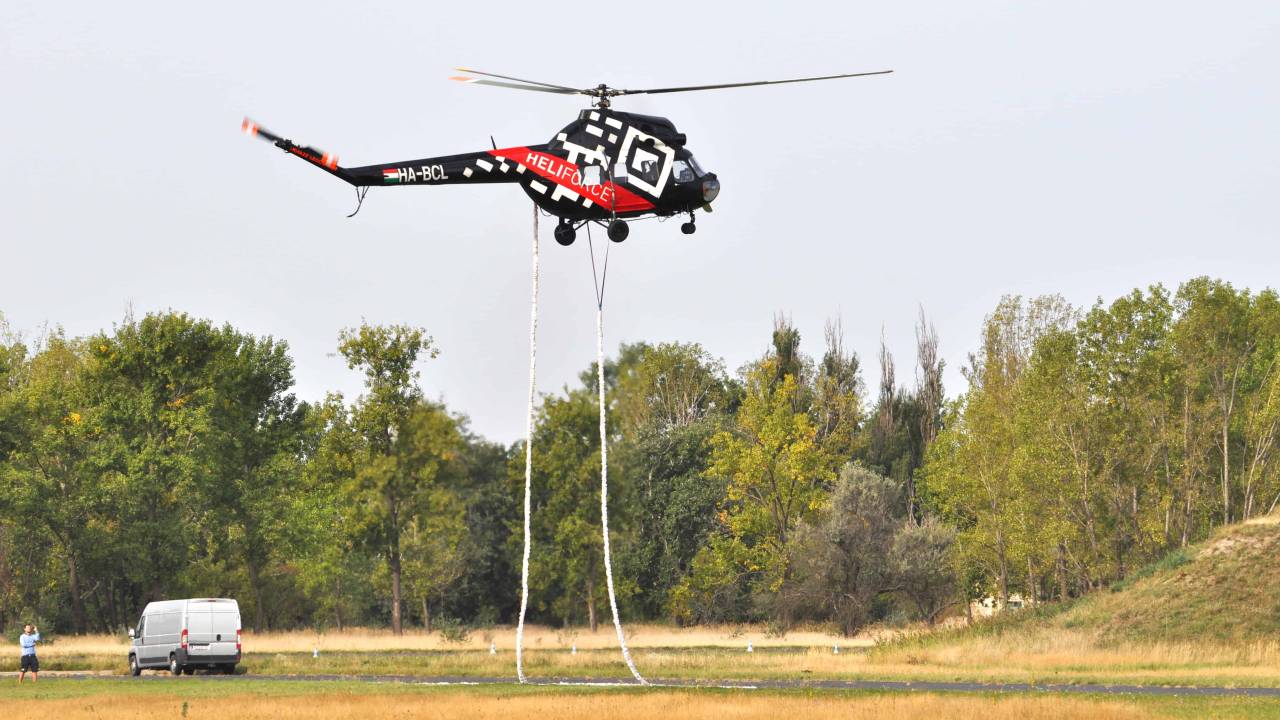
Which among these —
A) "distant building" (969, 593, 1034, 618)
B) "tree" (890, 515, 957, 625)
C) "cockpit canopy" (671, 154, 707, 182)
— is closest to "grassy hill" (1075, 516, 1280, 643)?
"tree" (890, 515, 957, 625)

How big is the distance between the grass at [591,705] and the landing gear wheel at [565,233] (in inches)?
376

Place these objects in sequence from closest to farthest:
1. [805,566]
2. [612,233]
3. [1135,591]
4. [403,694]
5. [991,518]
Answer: [612,233] < [403,694] < [1135,591] < [991,518] < [805,566]

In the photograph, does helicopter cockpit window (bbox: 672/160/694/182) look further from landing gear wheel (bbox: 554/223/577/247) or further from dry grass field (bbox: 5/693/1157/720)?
dry grass field (bbox: 5/693/1157/720)

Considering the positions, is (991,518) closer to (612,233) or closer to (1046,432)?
(1046,432)

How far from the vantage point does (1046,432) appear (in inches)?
2479

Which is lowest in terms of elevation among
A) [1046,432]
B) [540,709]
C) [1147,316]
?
[540,709]

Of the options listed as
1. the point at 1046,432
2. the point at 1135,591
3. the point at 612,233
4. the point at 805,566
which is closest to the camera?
the point at 612,233

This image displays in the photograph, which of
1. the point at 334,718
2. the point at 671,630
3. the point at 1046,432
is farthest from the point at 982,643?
the point at 671,630

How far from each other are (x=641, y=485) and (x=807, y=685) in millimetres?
55611

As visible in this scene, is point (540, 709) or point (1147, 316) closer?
point (540, 709)

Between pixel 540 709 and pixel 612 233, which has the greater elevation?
pixel 612 233

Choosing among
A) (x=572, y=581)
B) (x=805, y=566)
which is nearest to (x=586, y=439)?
(x=572, y=581)

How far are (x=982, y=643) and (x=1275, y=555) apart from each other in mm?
11732

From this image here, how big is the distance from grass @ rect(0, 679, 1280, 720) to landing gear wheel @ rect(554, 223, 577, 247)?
31.3 feet
